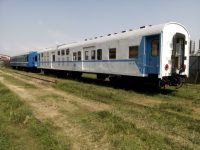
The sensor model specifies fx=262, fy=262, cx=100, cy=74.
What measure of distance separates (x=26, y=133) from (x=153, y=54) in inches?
338

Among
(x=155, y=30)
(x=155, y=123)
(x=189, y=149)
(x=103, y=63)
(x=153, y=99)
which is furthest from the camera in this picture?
(x=103, y=63)

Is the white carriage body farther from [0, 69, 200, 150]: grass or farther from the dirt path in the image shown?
the dirt path

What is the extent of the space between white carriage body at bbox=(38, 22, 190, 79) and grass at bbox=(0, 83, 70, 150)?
6.87 metres

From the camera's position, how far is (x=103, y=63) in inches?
709

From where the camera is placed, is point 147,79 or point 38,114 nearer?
point 38,114

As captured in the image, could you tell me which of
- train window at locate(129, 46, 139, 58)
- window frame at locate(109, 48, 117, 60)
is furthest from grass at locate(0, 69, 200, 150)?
window frame at locate(109, 48, 117, 60)

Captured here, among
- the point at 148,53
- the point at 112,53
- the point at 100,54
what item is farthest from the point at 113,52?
the point at 148,53

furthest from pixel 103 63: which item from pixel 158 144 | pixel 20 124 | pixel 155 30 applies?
pixel 158 144

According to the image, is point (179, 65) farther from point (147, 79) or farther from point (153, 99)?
point (153, 99)

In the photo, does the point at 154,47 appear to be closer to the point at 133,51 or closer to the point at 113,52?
the point at 133,51

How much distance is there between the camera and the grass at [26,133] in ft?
19.9

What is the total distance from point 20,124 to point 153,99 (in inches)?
263

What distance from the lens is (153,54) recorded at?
13.8 meters

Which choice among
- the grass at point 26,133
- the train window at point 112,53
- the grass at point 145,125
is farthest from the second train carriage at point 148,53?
the grass at point 26,133
